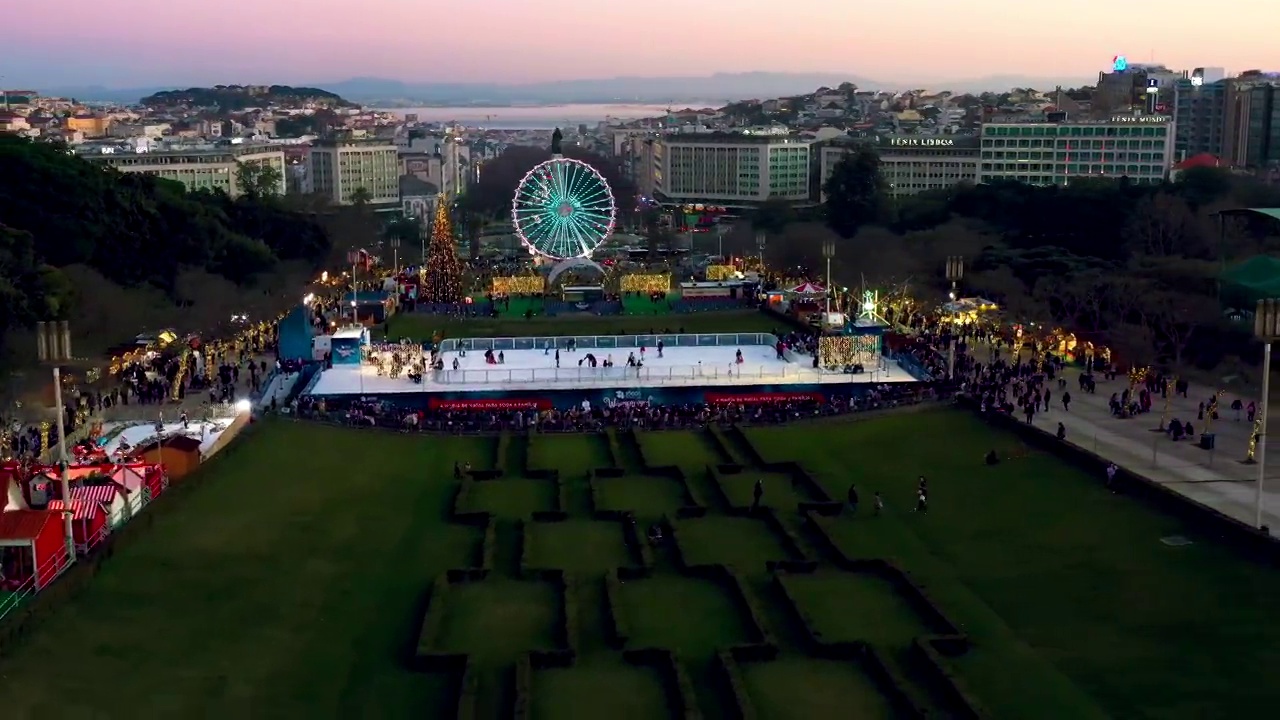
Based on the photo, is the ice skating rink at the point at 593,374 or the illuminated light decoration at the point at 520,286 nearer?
the ice skating rink at the point at 593,374

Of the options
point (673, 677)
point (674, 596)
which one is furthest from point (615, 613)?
point (673, 677)

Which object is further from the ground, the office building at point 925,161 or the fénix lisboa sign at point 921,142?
the fénix lisboa sign at point 921,142

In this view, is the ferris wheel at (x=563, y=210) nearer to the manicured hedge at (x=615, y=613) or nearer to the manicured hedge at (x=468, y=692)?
the manicured hedge at (x=615, y=613)

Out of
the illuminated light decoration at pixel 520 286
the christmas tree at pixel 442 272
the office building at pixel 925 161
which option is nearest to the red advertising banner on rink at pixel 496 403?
the christmas tree at pixel 442 272

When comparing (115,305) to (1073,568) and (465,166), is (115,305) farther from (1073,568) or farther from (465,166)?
(465,166)

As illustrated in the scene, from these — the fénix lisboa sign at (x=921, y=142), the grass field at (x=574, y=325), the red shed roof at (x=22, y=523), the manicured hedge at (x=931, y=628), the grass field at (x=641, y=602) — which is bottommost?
the grass field at (x=574, y=325)

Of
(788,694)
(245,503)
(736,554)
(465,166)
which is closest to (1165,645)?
(788,694)
